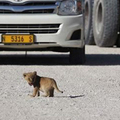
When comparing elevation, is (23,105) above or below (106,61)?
above

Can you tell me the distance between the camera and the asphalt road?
20.9 ft

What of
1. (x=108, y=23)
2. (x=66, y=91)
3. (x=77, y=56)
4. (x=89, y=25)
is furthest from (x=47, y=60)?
(x=89, y=25)

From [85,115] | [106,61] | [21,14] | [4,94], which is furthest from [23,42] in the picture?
[85,115]

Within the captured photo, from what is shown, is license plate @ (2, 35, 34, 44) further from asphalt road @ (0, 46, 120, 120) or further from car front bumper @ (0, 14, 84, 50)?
asphalt road @ (0, 46, 120, 120)

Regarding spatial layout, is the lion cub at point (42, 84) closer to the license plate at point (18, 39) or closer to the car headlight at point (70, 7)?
the license plate at point (18, 39)

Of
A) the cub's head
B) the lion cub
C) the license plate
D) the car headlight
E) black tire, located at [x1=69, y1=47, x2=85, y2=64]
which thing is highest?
the cub's head

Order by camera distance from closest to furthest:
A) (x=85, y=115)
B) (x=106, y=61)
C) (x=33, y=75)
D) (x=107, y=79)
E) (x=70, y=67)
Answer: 1. (x=85, y=115)
2. (x=33, y=75)
3. (x=107, y=79)
4. (x=70, y=67)
5. (x=106, y=61)

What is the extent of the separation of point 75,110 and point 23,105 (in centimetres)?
62

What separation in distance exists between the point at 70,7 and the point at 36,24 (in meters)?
0.68

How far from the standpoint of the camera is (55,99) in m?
7.36

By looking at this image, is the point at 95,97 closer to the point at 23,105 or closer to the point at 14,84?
the point at 23,105

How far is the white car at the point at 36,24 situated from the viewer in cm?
1195

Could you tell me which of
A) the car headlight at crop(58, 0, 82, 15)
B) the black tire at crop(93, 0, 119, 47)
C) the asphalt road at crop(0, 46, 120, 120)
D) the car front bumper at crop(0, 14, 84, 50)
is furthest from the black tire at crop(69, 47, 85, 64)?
the black tire at crop(93, 0, 119, 47)

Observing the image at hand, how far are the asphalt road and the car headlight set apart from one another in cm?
93
